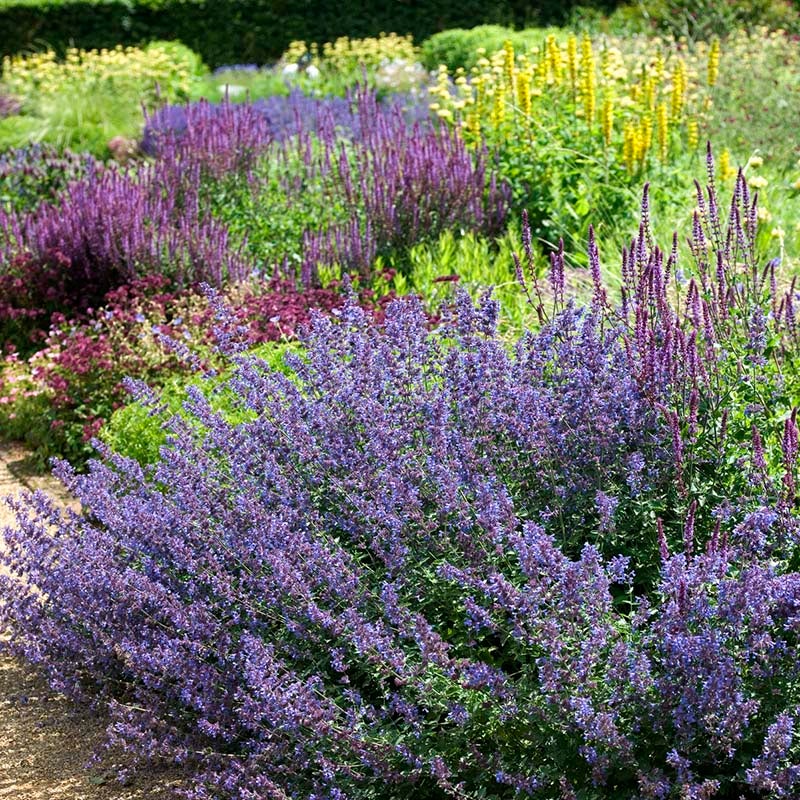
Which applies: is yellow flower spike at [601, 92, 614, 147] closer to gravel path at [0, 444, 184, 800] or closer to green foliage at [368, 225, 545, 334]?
green foliage at [368, 225, 545, 334]

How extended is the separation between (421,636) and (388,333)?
4.29 feet

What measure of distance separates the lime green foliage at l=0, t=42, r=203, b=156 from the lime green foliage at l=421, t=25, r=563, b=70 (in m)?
3.17

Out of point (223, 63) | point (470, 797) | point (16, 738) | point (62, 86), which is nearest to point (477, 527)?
point (470, 797)

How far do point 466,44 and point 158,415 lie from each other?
10976 mm

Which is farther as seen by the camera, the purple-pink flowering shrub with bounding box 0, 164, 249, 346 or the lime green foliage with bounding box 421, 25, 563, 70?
the lime green foliage with bounding box 421, 25, 563, 70

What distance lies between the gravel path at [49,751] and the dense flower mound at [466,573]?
0.53 feet

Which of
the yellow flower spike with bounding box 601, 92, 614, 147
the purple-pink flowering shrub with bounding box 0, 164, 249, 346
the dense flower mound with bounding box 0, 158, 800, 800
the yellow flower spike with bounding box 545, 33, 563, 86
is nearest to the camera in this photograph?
the dense flower mound with bounding box 0, 158, 800, 800

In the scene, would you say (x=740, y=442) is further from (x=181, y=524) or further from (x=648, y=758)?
(x=181, y=524)

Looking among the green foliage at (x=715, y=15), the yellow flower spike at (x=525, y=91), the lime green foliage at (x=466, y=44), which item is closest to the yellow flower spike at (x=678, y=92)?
the yellow flower spike at (x=525, y=91)

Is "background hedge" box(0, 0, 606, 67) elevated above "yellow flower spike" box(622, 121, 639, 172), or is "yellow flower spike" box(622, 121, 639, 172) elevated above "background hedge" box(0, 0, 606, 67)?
"background hedge" box(0, 0, 606, 67)

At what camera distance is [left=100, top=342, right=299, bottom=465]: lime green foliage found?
4961 mm

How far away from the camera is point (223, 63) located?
60.8 ft

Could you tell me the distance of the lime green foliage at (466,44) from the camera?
14.2 m

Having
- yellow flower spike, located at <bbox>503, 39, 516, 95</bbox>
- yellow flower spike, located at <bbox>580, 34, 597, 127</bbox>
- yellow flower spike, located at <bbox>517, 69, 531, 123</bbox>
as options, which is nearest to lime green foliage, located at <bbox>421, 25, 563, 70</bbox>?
yellow flower spike, located at <bbox>503, 39, 516, 95</bbox>
